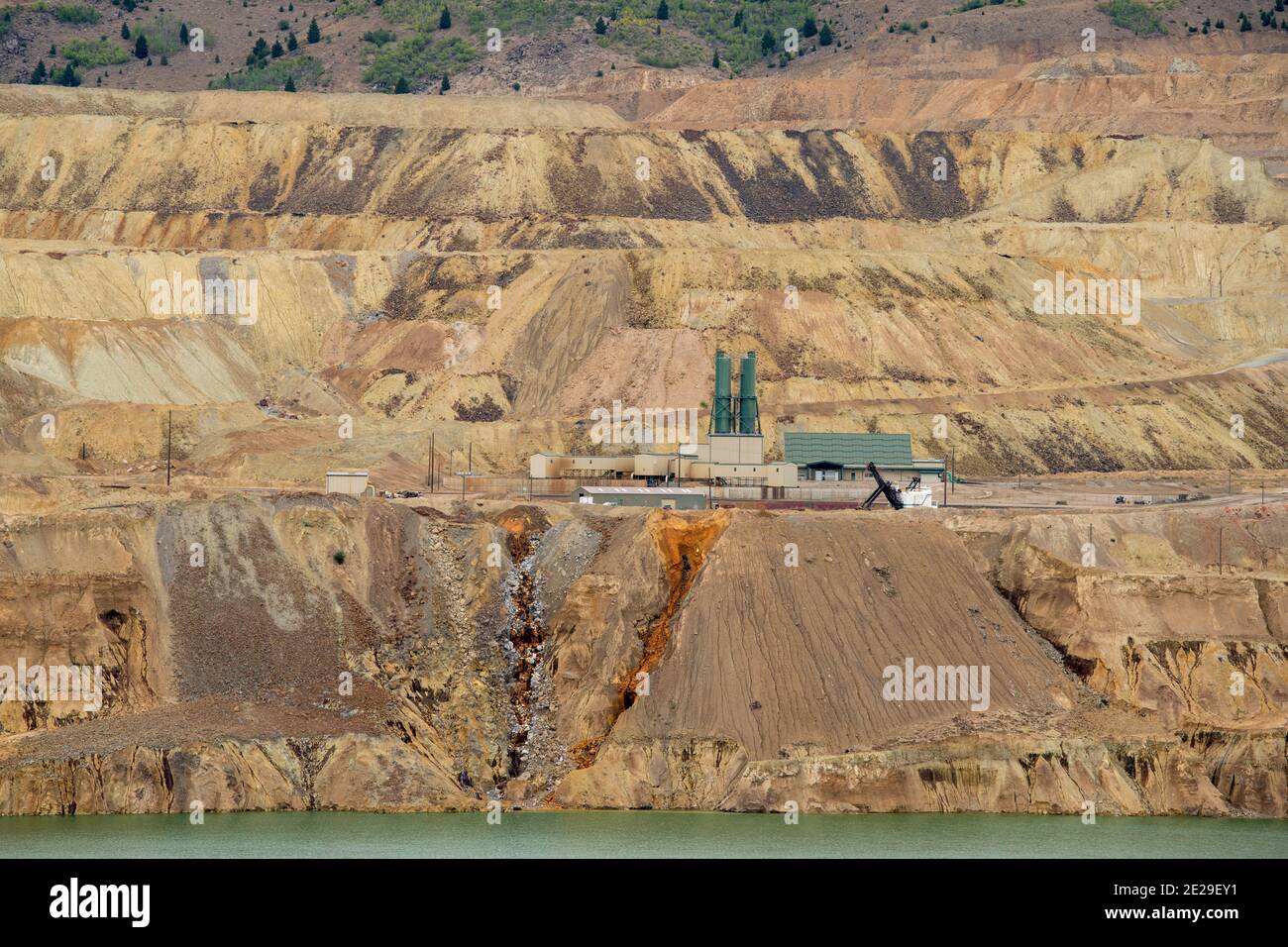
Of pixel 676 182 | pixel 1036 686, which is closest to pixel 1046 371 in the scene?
pixel 676 182

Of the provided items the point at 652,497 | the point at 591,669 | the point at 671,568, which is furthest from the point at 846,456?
the point at 591,669

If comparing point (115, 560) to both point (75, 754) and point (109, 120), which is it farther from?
point (109, 120)

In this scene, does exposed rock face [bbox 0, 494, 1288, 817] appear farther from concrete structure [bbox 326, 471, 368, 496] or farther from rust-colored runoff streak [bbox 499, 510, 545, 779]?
concrete structure [bbox 326, 471, 368, 496]

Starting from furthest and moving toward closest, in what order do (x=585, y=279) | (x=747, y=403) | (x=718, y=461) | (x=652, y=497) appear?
1. (x=585, y=279)
2. (x=747, y=403)
3. (x=718, y=461)
4. (x=652, y=497)

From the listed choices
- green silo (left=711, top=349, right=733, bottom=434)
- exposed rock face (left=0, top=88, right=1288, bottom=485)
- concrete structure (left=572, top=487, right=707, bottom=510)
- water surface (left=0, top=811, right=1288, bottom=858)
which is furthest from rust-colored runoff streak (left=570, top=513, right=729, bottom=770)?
exposed rock face (left=0, top=88, right=1288, bottom=485)

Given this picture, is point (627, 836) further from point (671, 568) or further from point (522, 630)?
point (671, 568)

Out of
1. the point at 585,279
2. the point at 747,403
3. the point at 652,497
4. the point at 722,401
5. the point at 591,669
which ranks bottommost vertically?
the point at 591,669

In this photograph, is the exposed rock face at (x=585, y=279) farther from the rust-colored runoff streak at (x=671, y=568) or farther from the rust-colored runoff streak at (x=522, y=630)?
the rust-colored runoff streak at (x=671, y=568)
